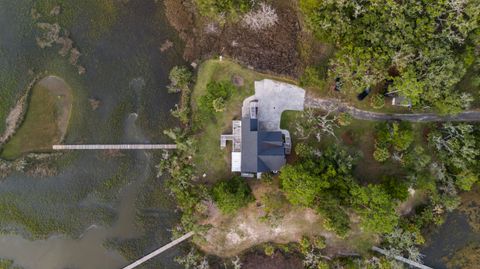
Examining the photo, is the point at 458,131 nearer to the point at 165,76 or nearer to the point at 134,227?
the point at 165,76

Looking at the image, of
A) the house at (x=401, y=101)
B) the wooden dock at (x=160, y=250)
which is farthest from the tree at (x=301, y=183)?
the wooden dock at (x=160, y=250)

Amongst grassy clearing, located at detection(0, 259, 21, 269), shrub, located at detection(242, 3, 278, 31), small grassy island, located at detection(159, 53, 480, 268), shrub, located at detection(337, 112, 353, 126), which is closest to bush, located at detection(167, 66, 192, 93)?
small grassy island, located at detection(159, 53, 480, 268)

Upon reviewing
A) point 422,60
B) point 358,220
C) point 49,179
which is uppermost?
point 422,60

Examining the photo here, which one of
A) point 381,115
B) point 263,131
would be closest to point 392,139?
point 381,115

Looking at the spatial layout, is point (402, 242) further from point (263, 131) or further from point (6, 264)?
point (6, 264)

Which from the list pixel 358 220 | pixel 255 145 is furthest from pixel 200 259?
pixel 358 220

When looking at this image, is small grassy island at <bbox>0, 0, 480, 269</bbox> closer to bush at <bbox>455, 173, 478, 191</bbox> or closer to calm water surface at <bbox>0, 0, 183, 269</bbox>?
calm water surface at <bbox>0, 0, 183, 269</bbox>
